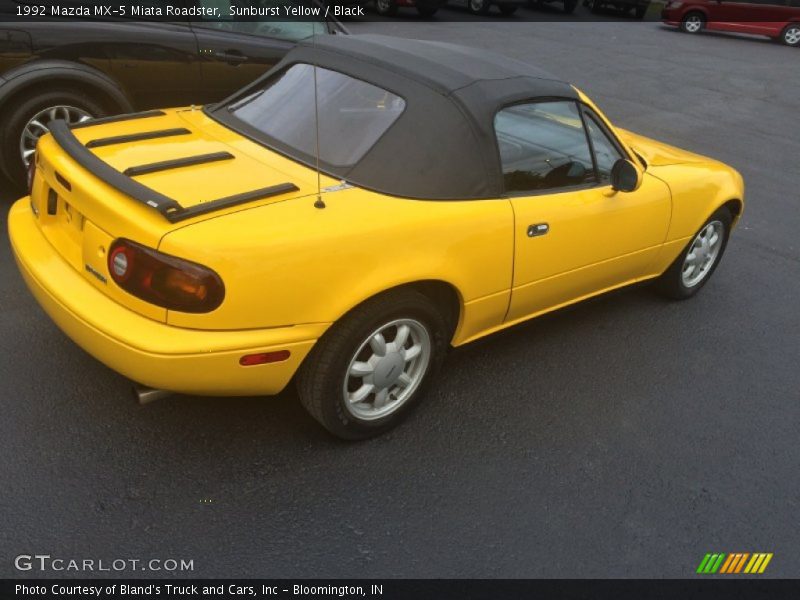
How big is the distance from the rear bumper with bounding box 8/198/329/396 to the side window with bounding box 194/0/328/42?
3.38 m

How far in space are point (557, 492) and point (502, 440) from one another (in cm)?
36

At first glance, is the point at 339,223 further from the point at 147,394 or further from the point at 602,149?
the point at 602,149

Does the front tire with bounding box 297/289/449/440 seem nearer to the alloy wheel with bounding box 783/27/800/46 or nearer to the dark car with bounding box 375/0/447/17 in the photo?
the dark car with bounding box 375/0/447/17

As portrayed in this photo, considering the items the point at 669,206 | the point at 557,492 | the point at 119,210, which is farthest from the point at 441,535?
the point at 669,206

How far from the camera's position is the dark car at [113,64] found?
4.64 meters

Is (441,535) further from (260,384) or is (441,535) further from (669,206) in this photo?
(669,206)

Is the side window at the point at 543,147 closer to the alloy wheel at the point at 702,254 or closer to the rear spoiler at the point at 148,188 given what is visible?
the rear spoiler at the point at 148,188

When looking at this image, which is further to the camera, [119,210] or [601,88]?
[601,88]

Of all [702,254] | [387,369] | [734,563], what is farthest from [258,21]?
[734,563]

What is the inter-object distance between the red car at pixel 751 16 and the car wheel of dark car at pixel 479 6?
501 cm

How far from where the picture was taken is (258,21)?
5715 millimetres

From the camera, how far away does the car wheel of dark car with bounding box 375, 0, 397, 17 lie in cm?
1672

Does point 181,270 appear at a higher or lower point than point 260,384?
higher

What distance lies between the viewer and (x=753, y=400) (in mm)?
3662
